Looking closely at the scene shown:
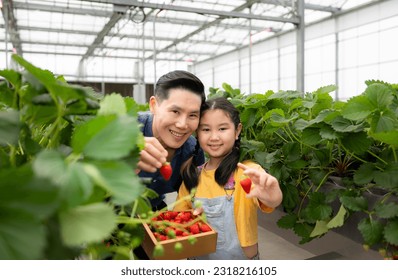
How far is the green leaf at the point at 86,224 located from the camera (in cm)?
32

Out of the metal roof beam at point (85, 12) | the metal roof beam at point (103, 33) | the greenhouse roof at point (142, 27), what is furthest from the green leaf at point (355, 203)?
the metal roof beam at point (85, 12)

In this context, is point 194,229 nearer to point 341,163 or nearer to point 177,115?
point 177,115

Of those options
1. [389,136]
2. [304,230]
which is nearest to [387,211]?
[389,136]

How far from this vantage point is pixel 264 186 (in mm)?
902

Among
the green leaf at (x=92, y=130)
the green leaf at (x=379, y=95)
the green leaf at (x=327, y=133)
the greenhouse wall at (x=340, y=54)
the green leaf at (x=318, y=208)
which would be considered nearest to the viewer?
the green leaf at (x=92, y=130)

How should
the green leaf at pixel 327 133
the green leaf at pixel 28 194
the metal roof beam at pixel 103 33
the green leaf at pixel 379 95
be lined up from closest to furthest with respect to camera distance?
the green leaf at pixel 28 194
the green leaf at pixel 379 95
the green leaf at pixel 327 133
the metal roof beam at pixel 103 33

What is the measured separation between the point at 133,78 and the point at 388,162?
19436 mm

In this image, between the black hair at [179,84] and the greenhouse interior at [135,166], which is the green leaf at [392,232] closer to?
the greenhouse interior at [135,166]

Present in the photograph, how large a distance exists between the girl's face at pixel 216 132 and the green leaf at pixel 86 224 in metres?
0.86

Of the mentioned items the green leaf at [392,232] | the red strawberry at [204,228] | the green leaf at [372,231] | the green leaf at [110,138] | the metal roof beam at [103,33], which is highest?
the metal roof beam at [103,33]

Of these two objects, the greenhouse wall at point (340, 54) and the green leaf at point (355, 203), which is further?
the greenhouse wall at point (340, 54)

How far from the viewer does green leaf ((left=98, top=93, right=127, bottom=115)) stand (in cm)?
46

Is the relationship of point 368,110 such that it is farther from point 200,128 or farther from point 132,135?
point 132,135

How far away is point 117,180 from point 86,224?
0.05m
